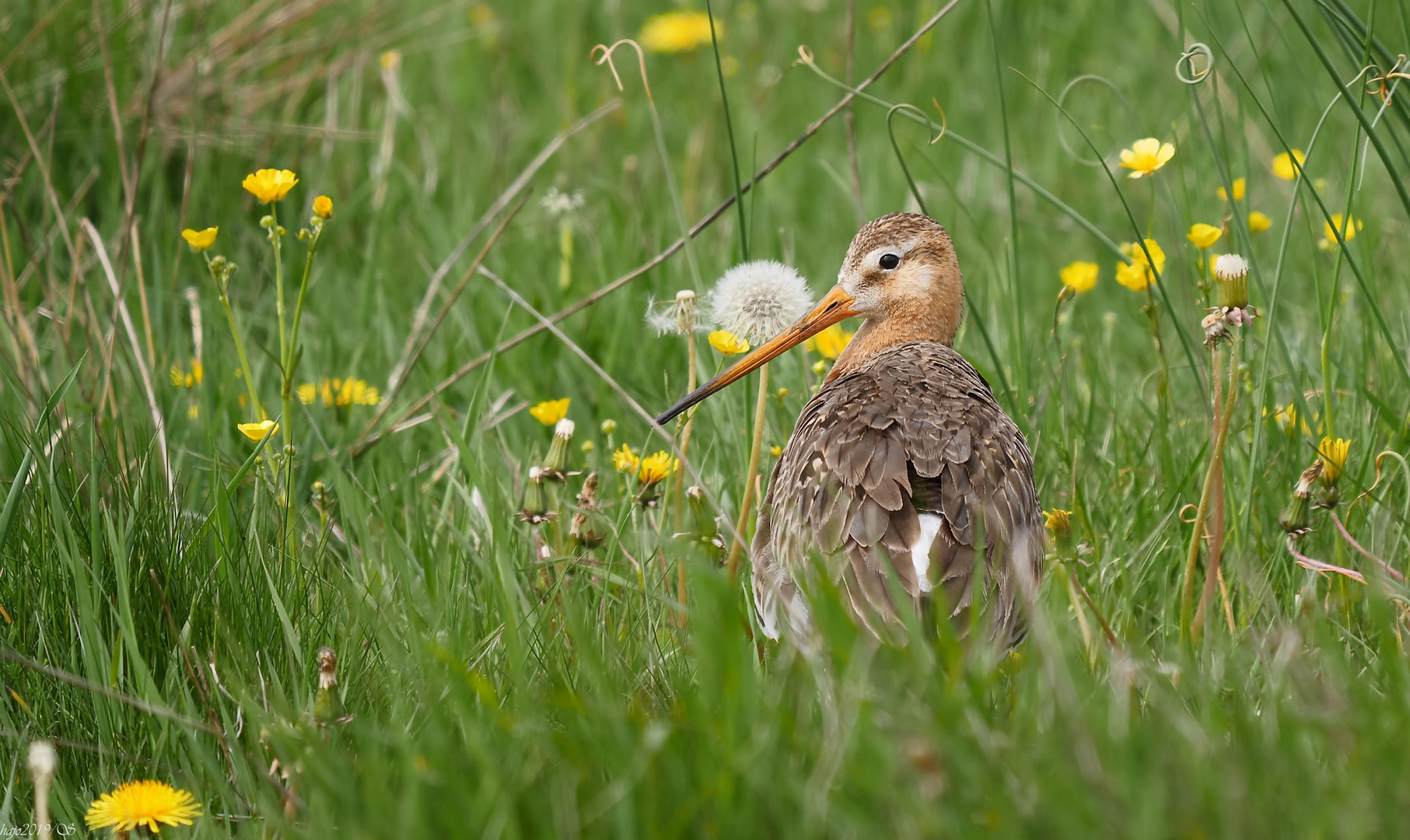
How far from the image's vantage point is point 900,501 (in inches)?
122

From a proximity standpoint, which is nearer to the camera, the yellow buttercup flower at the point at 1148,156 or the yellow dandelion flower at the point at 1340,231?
the yellow buttercup flower at the point at 1148,156

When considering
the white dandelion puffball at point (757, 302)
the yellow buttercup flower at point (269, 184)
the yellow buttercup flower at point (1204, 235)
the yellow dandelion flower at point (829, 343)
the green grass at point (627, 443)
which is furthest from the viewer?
the yellow dandelion flower at point (829, 343)

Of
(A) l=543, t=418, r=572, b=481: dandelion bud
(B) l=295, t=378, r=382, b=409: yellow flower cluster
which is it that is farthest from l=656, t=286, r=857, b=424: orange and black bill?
(B) l=295, t=378, r=382, b=409: yellow flower cluster

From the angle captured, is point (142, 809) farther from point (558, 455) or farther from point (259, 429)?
point (558, 455)

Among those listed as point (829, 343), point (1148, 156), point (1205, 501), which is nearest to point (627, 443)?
point (829, 343)

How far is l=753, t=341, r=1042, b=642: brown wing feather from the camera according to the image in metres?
3.03

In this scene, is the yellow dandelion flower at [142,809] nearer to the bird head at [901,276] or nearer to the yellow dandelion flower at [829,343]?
the bird head at [901,276]

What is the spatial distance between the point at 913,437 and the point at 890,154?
3876 mm

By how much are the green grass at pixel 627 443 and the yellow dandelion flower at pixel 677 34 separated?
0.23 meters

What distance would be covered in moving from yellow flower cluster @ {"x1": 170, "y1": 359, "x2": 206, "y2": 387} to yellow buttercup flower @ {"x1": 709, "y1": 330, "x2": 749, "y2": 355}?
1741 mm

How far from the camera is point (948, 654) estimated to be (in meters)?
2.16

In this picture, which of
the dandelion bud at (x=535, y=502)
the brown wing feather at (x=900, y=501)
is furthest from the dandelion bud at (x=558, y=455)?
the brown wing feather at (x=900, y=501)

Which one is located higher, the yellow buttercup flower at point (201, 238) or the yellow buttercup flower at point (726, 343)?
the yellow buttercup flower at point (201, 238)

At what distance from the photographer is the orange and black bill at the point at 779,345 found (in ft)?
11.2
